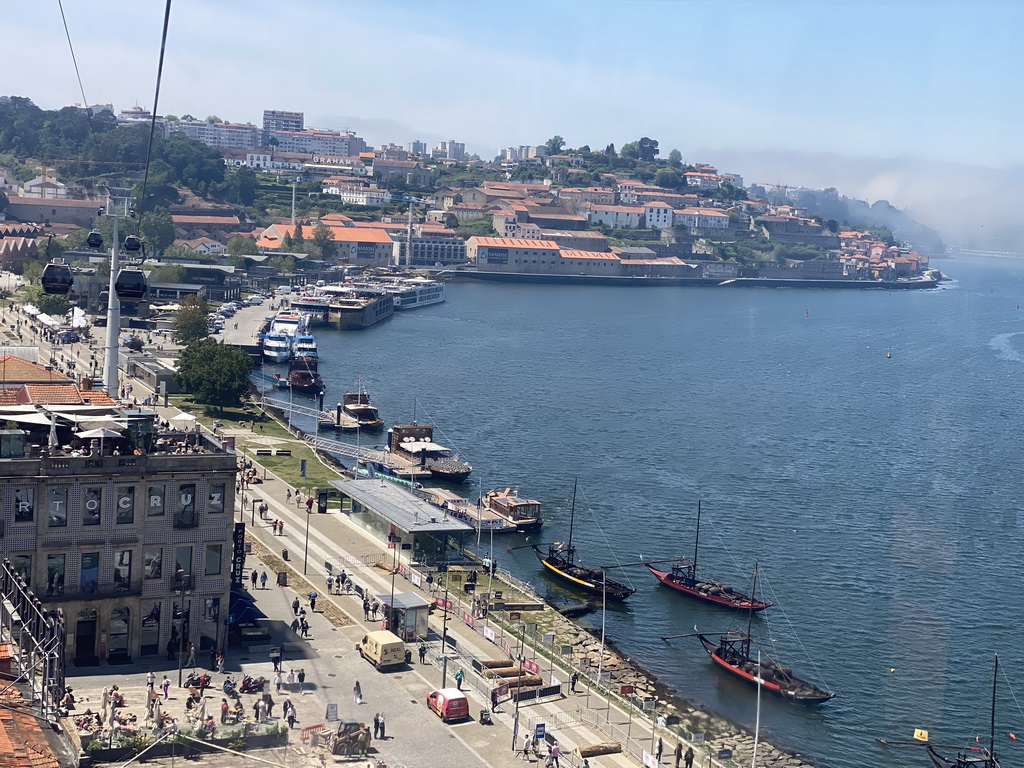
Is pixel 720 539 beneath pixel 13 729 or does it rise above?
beneath

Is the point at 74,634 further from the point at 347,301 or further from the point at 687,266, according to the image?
the point at 687,266

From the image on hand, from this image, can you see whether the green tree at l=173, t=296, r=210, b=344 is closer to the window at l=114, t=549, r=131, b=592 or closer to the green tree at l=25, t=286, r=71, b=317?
the green tree at l=25, t=286, r=71, b=317

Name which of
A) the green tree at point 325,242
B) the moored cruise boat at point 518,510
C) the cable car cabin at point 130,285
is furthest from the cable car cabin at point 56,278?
the green tree at point 325,242

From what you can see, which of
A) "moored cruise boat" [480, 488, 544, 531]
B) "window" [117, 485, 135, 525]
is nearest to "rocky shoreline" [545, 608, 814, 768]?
"moored cruise boat" [480, 488, 544, 531]

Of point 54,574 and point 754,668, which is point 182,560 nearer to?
point 54,574

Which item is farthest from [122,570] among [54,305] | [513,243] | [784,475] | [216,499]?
[513,243]

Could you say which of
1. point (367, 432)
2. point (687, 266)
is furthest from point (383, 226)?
point (367, 432)
